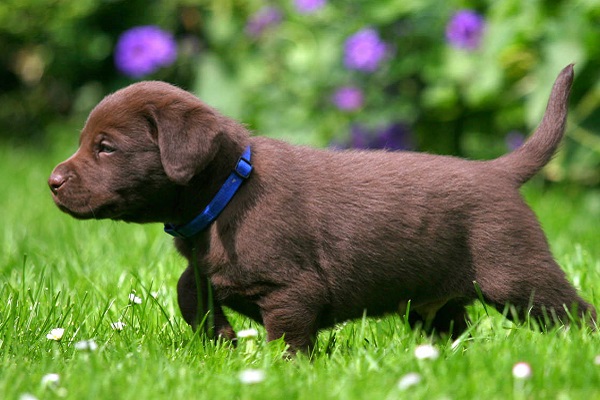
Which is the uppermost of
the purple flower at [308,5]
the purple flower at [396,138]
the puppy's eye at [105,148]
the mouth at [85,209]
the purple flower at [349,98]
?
the purple flower at [308,5]

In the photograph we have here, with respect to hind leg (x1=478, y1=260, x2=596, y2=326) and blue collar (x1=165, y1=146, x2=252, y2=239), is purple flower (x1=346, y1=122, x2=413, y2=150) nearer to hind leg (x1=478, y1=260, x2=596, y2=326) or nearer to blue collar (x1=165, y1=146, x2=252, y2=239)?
hind leg (x1=478, y1=260, x2=596, y2=326)

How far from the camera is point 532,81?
6809 mm

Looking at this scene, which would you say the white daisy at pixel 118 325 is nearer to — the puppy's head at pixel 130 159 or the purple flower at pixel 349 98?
the puppy's head at pixel 130 159

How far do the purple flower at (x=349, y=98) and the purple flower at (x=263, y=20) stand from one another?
119cm

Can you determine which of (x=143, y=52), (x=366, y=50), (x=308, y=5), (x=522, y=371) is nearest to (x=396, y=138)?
(x=366, y=50)

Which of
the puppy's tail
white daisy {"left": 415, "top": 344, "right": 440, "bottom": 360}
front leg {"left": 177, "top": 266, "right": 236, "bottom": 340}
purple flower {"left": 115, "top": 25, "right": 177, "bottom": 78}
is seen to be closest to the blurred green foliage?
purple flower {"left": 115, "top": 25, "right": 177, "bottom": 78}

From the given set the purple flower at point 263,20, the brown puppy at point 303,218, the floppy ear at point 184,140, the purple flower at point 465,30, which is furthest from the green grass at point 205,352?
the purple flower at point 263,20

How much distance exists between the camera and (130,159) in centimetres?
352

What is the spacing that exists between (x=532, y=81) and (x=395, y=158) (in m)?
3.40

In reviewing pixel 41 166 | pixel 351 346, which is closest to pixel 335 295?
pixel 351 346

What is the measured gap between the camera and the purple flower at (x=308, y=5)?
289 inches

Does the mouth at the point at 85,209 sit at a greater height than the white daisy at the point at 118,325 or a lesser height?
greater

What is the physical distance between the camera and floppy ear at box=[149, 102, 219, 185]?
11.1ft

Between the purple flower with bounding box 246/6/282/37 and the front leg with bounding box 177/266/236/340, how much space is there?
4624 mm
